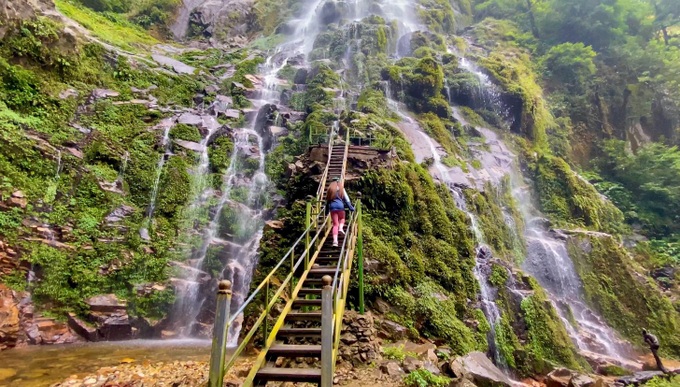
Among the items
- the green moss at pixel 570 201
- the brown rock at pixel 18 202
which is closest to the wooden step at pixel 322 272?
the brown rock at pixel 18 202

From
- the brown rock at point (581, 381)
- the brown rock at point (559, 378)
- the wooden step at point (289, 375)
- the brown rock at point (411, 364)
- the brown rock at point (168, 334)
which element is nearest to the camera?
the wooden step at point (289, 375)

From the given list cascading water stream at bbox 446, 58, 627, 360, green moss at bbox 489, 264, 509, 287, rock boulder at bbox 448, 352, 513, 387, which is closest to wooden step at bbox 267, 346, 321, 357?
rock boulder at bbox 448, 352, 513, 387

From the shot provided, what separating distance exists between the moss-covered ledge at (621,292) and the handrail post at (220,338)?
55.5 feet

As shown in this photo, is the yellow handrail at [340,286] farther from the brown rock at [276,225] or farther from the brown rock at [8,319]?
the brown rock at [8,319]

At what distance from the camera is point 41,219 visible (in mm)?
12398

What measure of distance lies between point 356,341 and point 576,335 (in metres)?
10.7

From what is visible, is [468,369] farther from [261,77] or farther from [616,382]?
[261,77]

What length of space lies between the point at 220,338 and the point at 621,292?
18.1 m

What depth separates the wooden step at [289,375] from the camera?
4.02 metres

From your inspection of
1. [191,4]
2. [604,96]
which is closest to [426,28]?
[604,96]

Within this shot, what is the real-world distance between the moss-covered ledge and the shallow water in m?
15.4

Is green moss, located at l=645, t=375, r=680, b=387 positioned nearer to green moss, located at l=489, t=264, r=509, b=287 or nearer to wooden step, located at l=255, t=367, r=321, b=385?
green moss, located at l=489, t=264, r=509, b=287

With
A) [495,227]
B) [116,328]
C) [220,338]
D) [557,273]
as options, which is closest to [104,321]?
[116,328]

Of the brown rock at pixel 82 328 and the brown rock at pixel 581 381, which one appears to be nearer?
the brown rock at pixel 581 381
